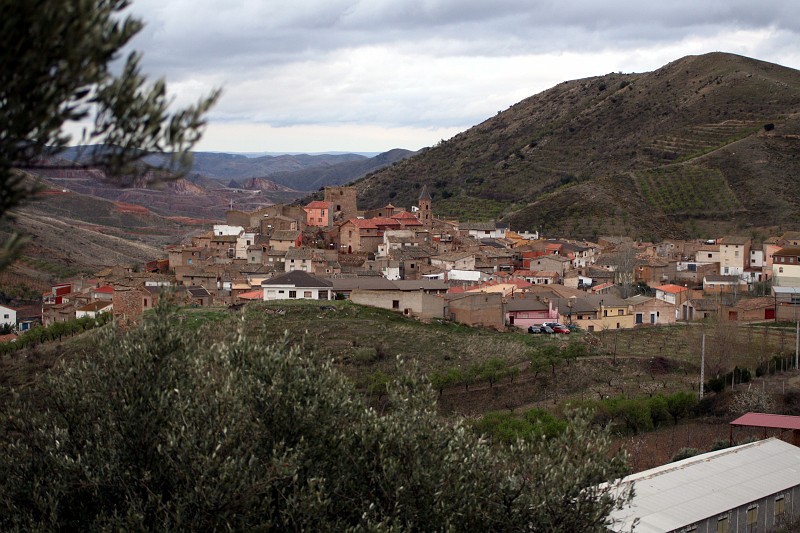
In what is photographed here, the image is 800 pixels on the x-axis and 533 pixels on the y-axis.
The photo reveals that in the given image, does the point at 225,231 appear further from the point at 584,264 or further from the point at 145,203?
the point at 145,203

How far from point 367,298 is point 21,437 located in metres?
28.2

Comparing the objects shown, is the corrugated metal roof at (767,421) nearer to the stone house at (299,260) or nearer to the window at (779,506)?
the window at (779,506)

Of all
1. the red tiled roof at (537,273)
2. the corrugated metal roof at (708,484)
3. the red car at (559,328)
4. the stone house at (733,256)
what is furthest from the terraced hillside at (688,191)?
the corrugated metal roof at (708,484)

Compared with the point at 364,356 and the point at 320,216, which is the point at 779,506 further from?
the point at 320,216

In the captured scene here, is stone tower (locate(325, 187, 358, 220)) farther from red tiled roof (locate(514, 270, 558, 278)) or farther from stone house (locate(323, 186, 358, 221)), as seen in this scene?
red tiled roof (locate(514, 270, 558, 278))

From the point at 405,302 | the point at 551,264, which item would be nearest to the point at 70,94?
the point at 405,302

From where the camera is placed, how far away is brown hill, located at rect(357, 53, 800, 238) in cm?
7538

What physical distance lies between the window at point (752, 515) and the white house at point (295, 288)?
969 inches

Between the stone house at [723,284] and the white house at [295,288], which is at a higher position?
the white house at [295,288]

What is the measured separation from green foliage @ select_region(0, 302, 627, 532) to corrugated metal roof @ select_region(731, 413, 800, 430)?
13.7 meters

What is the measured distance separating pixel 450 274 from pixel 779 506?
100ft

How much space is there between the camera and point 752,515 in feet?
56.7

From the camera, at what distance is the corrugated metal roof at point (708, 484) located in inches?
619

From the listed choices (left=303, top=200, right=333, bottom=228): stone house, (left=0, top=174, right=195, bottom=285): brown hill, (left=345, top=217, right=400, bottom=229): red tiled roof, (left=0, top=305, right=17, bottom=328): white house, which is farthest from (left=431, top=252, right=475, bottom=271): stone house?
(left=0, top=305, right=17, bottom=328): white house
